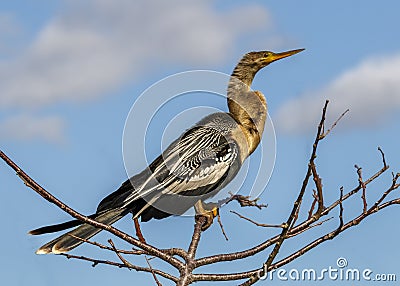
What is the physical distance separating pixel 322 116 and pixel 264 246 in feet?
4.02

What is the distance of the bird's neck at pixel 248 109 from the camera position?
6.51 meters

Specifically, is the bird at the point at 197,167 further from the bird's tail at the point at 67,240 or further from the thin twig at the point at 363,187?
the thin twig at the point at 363,187

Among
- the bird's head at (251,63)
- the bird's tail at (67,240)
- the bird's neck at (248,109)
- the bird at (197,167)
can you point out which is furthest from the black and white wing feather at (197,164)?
the bird's head at (251,63)

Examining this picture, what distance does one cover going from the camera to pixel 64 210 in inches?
153

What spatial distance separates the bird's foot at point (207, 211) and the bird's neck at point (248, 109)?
0.87 metres

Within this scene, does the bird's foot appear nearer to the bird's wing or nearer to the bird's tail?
the bird's wing

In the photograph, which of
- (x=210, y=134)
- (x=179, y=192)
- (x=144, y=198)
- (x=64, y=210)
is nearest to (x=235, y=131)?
(x=210, y=134)

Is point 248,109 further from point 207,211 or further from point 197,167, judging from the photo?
point 207,211

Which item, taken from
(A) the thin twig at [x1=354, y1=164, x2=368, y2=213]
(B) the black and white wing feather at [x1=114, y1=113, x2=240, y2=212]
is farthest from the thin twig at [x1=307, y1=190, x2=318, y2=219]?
(B) the black and white wing feather at [x1=114, y1=113, x2=240, y2=212]

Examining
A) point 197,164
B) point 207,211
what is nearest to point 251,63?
point 197,164

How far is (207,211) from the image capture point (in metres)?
5.68

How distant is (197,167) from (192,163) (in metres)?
0.06

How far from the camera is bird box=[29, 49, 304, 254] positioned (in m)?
5.17

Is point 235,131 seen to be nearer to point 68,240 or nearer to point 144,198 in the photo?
point 144,198
